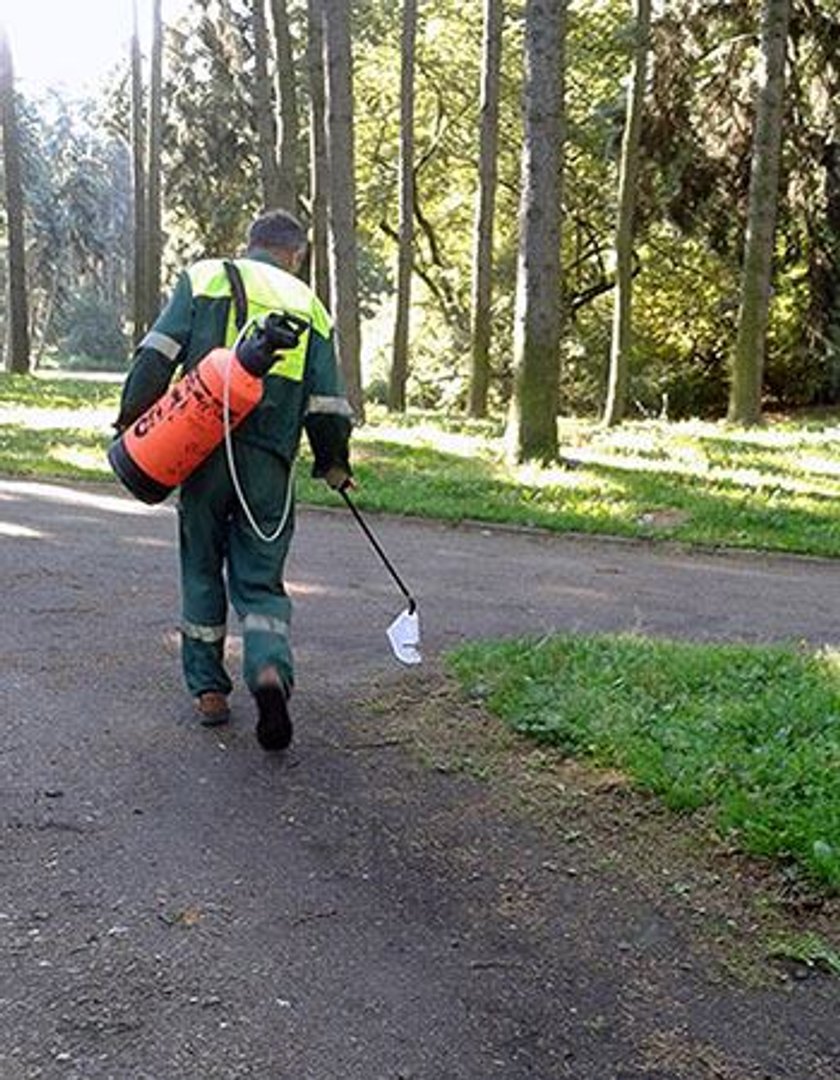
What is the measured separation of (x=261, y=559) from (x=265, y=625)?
0.27 m

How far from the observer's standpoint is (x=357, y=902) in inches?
135

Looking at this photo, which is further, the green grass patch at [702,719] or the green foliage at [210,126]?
the green foliage at [210,126]

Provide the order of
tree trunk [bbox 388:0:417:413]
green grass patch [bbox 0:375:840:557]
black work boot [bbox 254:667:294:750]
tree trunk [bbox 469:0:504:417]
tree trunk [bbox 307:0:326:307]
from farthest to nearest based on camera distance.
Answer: tree trunk [bbox 388:0:417:413], tree trunk [bbox 469:0:504:417], tree trunk [bbox 307:0:326:307], green grass patch [bbox 0:375:840:557], black work boot [bbox 254:667:294:750]

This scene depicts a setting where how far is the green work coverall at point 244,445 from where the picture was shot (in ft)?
15.2

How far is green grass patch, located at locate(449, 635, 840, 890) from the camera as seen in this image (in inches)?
154

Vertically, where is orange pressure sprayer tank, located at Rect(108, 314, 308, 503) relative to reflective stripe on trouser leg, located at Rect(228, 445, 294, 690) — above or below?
above

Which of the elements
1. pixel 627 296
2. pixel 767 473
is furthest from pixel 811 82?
pixel 767 473

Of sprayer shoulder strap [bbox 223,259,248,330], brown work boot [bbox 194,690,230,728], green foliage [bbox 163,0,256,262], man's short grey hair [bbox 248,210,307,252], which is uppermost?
green foliage [bbox 163,0,256,262]

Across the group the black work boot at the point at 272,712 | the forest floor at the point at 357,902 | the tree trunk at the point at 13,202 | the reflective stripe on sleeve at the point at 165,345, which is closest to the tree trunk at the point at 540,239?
the forest floor at the point at 357,902

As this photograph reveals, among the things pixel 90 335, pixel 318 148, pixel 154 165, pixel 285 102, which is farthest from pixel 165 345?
pixel 90 335

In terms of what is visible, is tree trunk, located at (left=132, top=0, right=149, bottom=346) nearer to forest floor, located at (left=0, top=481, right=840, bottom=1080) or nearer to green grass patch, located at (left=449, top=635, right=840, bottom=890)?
forest floor, located at (left=0, top=481, right=840, bottom=1080)

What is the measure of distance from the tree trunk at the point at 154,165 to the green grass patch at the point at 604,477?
1019 cm

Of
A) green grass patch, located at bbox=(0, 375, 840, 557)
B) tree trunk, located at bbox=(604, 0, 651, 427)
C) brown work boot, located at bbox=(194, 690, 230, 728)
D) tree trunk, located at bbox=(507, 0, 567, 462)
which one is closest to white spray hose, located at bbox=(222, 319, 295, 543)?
brown work boot, located at bbox=(194, 690, 230, 728)

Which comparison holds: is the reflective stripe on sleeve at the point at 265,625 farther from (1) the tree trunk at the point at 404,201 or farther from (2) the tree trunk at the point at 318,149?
(1) the tree trunk at the point at 404,201
